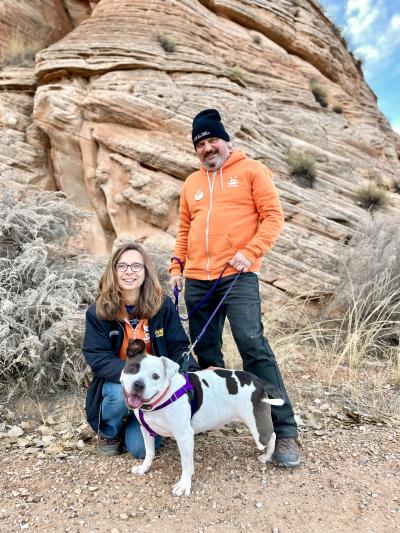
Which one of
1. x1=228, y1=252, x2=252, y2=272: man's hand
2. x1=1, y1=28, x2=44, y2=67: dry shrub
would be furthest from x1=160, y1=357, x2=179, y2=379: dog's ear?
x1=1, y1=28, x2=44, y2=67: dry shrub

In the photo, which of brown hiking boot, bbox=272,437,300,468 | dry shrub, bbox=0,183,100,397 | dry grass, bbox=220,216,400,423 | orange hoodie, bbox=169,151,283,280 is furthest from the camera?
dry grass, bbox=220,216,400,423

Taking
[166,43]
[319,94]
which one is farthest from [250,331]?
[319,94]

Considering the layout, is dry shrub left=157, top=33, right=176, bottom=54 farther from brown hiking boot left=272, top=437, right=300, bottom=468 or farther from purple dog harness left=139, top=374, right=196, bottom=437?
brown hiking boot left=272, top=437, right=300, bottom=468

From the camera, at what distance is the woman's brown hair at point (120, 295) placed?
A: 2.87m

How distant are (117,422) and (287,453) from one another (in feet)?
4.20

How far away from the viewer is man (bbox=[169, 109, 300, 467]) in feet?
10.1

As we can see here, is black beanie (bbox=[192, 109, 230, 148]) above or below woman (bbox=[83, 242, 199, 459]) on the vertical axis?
above

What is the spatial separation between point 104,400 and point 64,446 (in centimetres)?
57

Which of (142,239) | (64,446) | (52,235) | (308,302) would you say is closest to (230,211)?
(64,446)

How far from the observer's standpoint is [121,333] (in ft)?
Answer: 9.86

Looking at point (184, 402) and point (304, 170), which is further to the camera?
point (304, 170)

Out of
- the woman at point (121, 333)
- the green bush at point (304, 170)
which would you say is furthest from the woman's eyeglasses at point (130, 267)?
the green bush at point (304, 170)

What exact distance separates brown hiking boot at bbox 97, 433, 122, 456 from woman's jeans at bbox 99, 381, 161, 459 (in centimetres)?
3

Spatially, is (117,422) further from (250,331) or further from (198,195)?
(198,195)
